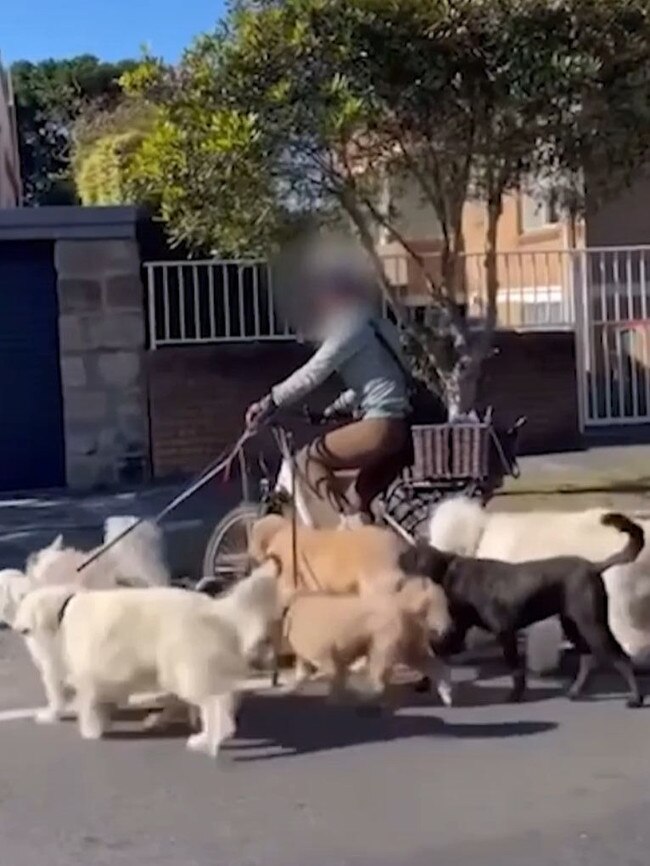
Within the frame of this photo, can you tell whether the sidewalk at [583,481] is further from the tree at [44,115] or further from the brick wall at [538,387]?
the tree at [44,115]

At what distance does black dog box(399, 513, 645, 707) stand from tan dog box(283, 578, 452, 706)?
0.23 m

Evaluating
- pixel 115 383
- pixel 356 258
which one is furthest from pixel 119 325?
pixel 356 258

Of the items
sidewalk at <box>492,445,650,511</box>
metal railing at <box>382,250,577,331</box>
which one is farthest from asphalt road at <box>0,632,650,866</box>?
metal railing at <box>382,250,577,331</box>

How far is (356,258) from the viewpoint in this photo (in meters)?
10.5

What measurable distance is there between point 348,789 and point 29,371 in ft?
33.8

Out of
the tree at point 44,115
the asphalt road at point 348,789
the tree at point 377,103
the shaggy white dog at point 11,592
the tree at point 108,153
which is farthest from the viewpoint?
the tree at point 44,115

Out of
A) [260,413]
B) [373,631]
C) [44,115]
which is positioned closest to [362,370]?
[260,413]

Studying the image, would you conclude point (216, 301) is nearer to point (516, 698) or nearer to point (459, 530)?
point (459, 530)

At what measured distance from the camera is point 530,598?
7.46 meters

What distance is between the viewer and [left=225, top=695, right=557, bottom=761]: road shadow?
23.0 ft

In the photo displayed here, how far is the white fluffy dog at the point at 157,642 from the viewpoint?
666 centimetres

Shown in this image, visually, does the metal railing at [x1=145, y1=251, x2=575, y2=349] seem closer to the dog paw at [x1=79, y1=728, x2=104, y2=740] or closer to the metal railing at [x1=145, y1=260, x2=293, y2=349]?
the metal railing at [x1=145, y1=260, x2=293, y2=349]

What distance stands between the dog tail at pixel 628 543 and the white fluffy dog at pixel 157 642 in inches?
61.1

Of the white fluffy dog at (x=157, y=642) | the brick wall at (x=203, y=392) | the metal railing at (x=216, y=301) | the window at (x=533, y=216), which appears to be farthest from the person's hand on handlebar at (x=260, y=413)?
the brick wall at (x=203, y=392)
